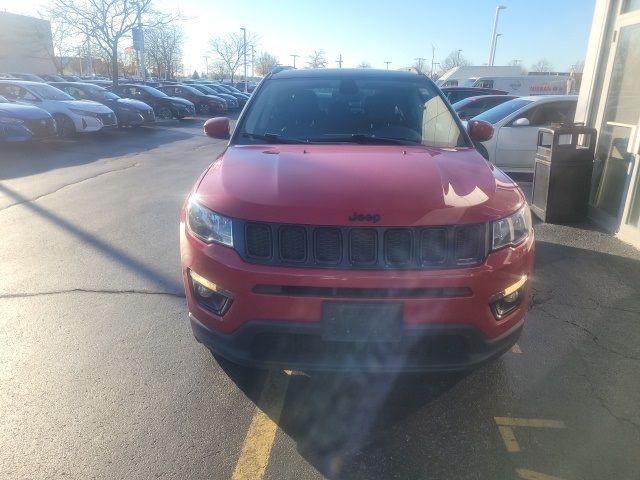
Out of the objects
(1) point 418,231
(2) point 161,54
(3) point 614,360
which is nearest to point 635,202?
(3) point 614,360

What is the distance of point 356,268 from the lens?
2.41 meters

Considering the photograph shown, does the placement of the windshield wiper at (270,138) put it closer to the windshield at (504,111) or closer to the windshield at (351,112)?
the windshield at (351,112)

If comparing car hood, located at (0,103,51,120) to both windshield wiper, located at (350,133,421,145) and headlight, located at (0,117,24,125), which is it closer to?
headlight, located at (0,117,24,125)

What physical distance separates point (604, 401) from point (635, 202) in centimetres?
387

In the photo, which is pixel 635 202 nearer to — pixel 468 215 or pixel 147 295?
pixel 468 215

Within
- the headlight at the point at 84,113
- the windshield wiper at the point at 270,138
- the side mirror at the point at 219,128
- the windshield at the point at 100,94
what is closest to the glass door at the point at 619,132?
the windshield wiper at the point at 270,138

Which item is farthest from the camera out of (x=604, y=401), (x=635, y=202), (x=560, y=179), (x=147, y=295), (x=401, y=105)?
(x=560, y=179)

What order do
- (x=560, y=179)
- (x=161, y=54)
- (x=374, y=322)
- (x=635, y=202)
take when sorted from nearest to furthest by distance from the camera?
(x=374, y=322)
(x=635, y=202)
(x=560, y=179)
(x=161, y=54)

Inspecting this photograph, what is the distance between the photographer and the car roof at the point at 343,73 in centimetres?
424

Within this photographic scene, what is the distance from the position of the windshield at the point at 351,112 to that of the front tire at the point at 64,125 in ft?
43.5

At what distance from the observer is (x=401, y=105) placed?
13.0 ft

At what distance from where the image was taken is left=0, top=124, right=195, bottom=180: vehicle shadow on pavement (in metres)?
10.8

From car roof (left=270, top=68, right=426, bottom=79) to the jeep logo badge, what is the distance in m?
2.18

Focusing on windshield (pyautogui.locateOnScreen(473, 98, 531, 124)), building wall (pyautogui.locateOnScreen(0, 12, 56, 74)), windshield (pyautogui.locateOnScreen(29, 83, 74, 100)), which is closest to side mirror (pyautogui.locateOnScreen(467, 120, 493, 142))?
windshield (pyautogui.locateOnScreen(473, 98, 531, 124))
